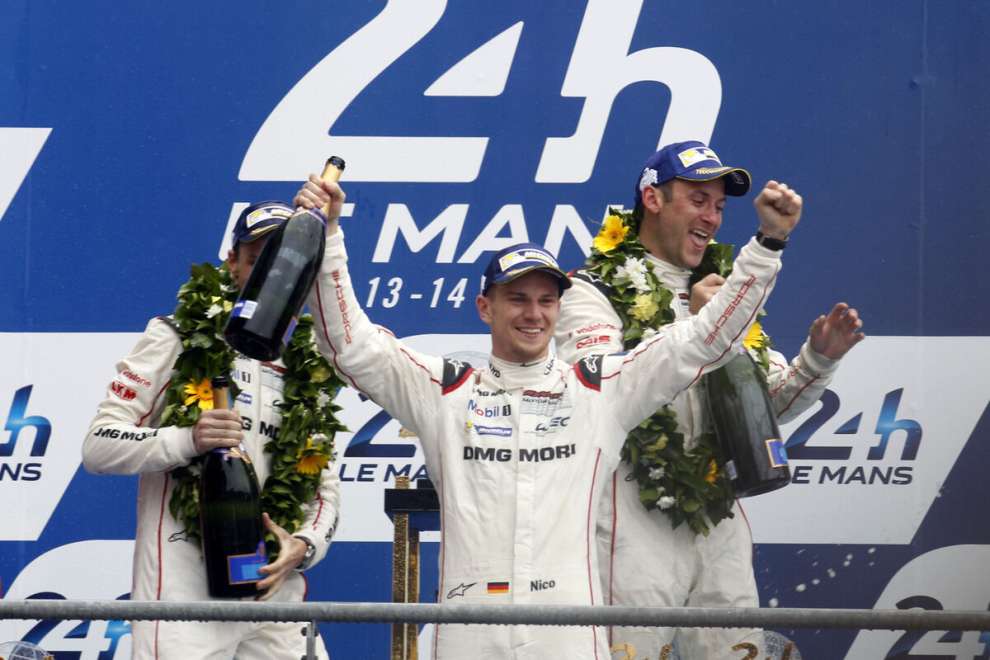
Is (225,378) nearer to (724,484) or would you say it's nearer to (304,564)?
(304,564)

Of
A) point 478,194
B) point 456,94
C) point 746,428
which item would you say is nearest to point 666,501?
point 746,428

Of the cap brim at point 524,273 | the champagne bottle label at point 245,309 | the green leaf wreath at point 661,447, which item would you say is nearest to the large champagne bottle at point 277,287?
the champagne bottle label at point 245,309

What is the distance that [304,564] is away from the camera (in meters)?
3.61

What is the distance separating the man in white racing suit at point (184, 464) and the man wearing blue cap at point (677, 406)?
0.72 m

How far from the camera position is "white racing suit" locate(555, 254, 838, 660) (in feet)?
11.5

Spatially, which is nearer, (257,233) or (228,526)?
(228,526)

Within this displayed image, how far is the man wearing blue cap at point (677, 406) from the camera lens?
11.6 feet

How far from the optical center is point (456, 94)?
4.68 metres

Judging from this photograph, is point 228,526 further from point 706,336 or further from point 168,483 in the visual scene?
point 706,336

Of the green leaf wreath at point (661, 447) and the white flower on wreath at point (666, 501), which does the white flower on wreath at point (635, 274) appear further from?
the white flower on wreath at point (666, 501)

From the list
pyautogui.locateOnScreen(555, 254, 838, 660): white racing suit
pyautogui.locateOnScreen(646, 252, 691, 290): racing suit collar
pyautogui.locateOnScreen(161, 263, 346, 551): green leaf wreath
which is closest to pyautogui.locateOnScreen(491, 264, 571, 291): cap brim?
pyautogui.locateOnScreen(555, 254, 838, 660): white racing suit

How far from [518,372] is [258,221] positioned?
2.71 ft

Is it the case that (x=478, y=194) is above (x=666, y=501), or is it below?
above

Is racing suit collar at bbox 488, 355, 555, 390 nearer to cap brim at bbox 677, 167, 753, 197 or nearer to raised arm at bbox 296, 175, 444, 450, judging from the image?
raised arm at bbox 296, 175, 444, 450
